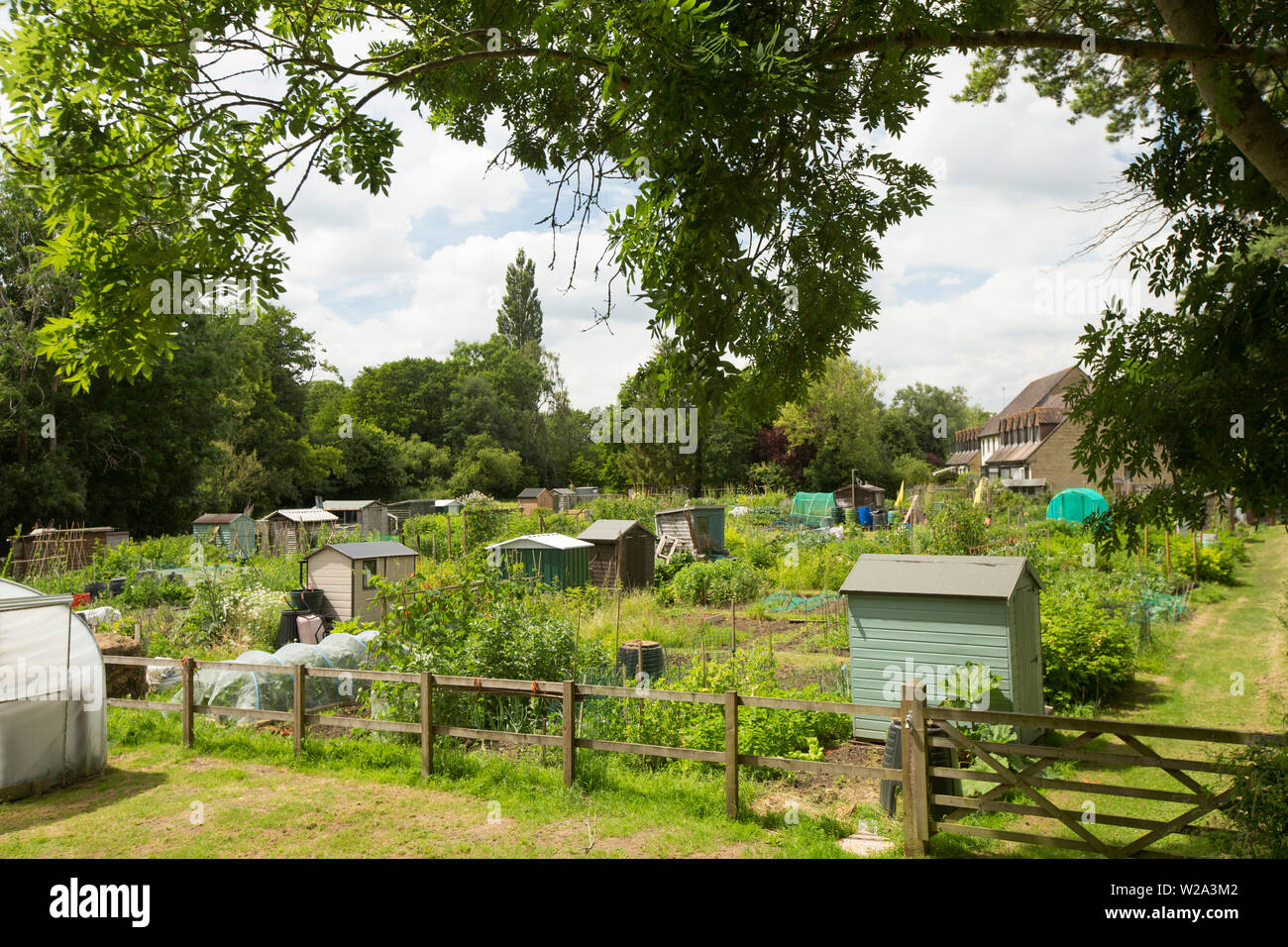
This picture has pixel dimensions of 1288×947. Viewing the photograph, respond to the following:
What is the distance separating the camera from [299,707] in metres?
8.85

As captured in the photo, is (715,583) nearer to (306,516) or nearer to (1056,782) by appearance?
(1056,782)

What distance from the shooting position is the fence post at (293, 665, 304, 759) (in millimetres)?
8797

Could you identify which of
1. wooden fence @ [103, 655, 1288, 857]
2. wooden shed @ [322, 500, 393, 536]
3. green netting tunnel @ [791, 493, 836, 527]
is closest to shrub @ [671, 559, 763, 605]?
wooden fence @ [103, 655, 1288, 857]

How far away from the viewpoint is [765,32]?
4.22m

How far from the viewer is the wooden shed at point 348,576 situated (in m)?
16.6

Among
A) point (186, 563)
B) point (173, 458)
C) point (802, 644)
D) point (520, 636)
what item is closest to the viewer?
point (520, 636)

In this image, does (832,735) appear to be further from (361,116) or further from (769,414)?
(361,116)

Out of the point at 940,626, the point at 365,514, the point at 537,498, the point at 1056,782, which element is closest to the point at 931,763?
the point at 1056,782

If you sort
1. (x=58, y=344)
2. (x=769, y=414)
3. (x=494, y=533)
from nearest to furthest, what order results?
(x=58, y=344) < (x=769, y=414) < (x=494, y=533)

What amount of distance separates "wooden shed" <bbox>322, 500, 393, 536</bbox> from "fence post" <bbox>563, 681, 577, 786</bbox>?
30249mm

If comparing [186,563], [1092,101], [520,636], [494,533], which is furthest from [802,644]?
[186,563]

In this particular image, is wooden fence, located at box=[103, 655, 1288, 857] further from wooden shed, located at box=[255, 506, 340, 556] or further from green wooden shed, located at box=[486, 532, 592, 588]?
wooden shed, located at box=[255, 506, 340, 556]
